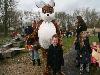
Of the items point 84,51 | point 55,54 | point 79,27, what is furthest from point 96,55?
point 55,54

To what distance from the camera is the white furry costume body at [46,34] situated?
9.40m

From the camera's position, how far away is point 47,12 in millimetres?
9672

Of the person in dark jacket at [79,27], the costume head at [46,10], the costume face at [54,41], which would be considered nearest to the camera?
the costume face at [54,41]

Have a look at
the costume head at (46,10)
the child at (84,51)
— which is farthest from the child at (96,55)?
the costume head at (46,10)

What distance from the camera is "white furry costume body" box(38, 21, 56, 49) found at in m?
9.40

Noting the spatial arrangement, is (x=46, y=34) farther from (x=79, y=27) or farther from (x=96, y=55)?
(x=96, y=55)

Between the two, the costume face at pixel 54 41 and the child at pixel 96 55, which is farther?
the child at pixel 96 55

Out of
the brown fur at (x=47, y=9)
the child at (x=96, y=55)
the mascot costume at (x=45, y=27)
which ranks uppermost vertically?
the brown fur at (x=47, y=9)

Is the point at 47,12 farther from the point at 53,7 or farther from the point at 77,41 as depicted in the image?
the point at 77,41

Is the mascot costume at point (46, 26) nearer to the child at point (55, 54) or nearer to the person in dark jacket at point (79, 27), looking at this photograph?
the child at point (55, 54)

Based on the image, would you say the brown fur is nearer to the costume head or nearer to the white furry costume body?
the costume head

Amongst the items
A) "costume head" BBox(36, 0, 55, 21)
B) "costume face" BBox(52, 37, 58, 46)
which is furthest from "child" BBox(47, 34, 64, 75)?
"costume head" BBox(36, 0, 55, 21)

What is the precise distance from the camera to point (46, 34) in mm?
9398

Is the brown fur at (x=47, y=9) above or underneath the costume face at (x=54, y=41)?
above
